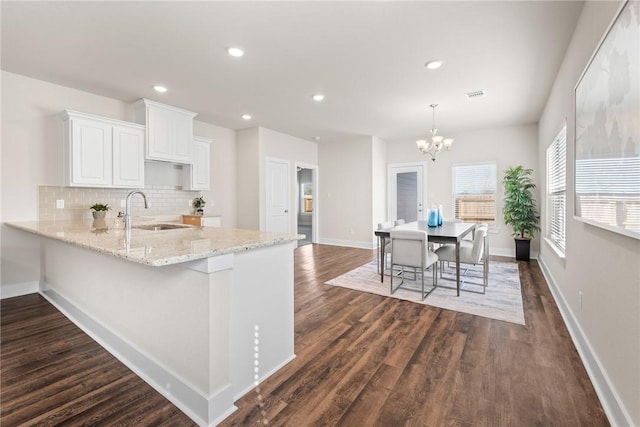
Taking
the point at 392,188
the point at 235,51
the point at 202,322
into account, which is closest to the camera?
the point at 202,322

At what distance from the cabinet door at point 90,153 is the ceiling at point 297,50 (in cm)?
58

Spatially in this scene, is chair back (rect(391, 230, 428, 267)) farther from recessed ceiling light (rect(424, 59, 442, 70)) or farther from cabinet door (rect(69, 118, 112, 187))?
cabinet door (rect(69, 118, 112, 187))

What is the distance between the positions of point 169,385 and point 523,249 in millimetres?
6009

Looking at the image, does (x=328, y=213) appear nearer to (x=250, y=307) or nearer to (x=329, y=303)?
(x=329, y=303)

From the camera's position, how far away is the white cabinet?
16.3 ft

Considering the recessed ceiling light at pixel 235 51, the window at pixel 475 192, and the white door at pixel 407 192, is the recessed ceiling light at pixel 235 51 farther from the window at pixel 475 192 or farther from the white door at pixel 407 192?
the window at pixel 475 192

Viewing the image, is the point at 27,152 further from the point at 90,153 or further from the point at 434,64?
the point at 434,64

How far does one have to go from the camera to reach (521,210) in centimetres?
531

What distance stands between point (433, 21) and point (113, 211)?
15.3 feet

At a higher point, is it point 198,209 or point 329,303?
point 198,209

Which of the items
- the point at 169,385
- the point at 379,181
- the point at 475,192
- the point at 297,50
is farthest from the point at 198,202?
the point at 475,192

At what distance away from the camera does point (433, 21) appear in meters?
2.47

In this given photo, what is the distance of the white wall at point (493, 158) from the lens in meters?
5.78

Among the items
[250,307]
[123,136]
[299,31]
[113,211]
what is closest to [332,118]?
[299,31]
